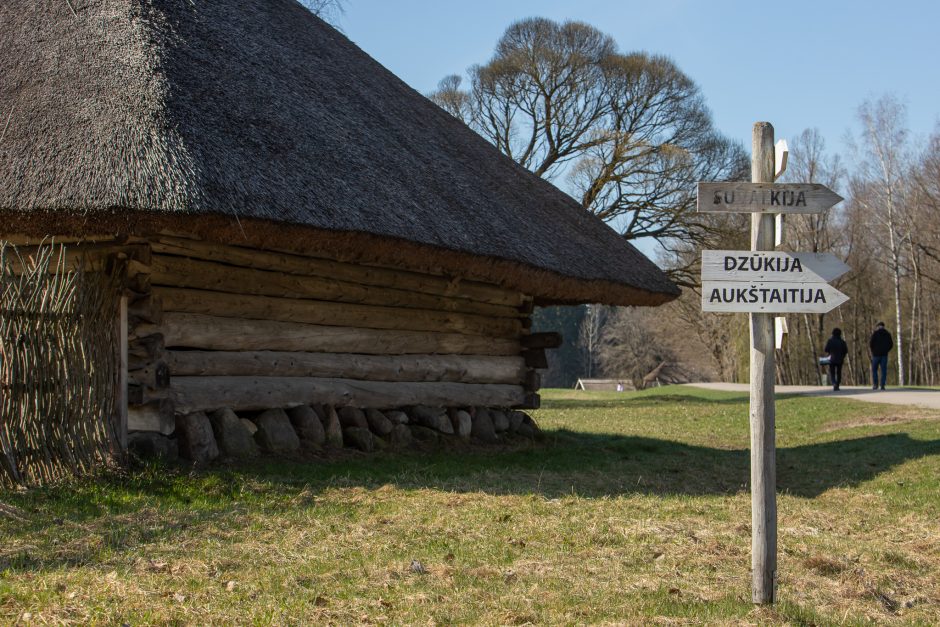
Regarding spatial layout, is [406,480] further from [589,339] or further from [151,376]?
[589,339]

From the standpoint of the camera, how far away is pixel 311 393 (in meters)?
9.62

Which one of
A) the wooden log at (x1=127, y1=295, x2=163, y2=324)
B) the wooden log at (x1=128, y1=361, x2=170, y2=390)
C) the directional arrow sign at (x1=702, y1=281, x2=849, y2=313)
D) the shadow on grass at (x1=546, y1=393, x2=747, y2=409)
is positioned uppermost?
the wooden log at (x1=127, y1=295, x2=163, y2=324)

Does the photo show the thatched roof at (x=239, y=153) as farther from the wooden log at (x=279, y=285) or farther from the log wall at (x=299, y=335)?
the log wall at (x=299, y=335)

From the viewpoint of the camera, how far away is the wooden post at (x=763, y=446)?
464cm

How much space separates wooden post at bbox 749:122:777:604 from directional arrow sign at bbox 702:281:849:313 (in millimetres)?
106

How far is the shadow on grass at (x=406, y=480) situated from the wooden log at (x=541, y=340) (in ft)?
4.47

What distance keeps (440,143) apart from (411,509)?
6.97 metres

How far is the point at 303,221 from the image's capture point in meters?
8.05

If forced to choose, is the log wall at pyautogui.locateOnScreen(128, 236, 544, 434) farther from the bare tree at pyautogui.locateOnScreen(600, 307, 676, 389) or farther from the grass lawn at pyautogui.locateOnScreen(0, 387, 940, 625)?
the bare tree at pyautogui.locateOnScreen(600, 307, 676, 389)

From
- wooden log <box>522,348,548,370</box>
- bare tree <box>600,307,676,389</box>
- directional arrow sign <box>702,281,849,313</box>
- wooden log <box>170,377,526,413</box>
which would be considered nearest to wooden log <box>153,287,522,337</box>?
wooden log <box>522,348,548,370</box>

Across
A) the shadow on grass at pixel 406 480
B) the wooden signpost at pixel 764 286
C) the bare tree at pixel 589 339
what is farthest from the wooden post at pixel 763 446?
the bare tree at pixel 589 339

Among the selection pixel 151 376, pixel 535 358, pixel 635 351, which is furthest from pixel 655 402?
pixel 635 351

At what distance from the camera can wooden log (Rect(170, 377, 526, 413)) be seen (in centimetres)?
852

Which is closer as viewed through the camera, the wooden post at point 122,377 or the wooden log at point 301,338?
the wooden post at point 122,377
